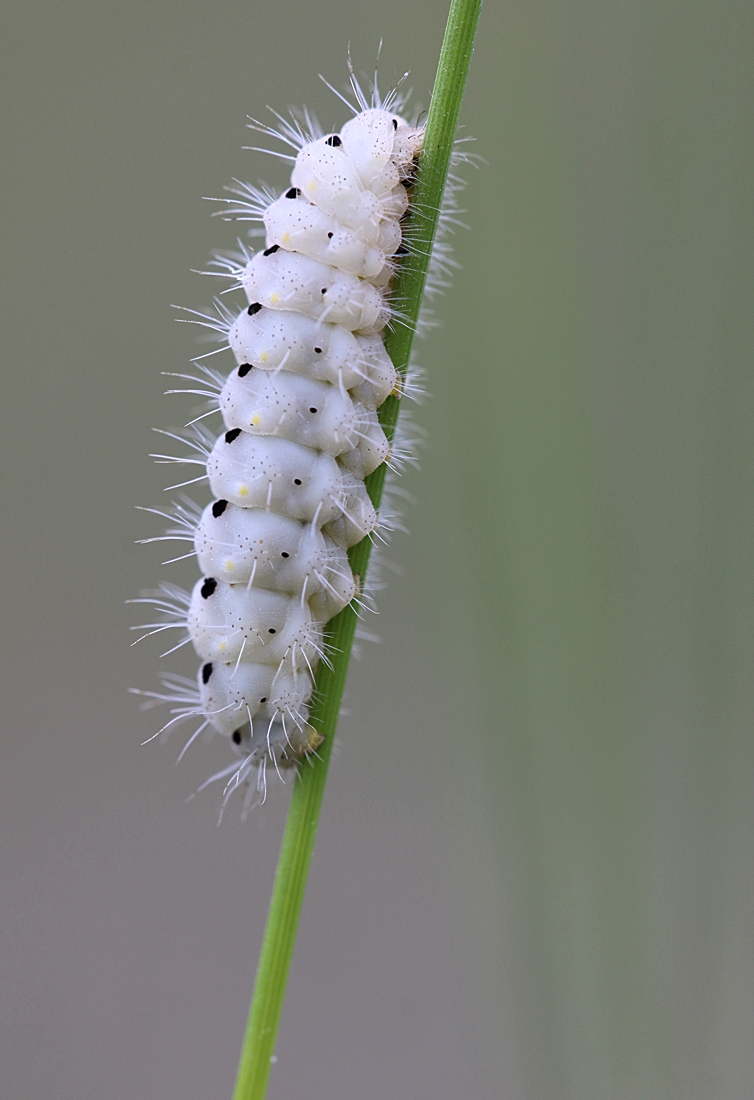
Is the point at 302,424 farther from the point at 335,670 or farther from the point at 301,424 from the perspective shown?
the point at 335,670

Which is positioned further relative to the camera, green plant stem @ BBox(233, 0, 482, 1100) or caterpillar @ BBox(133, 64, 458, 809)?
caterpillar @ BBox(133, 64, 458, 809)

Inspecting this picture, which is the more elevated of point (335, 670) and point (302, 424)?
point (302, 424)

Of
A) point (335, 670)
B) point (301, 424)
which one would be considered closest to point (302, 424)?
point (301, 424)

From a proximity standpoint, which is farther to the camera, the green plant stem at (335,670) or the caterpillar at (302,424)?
the caterpillar at (302,424)

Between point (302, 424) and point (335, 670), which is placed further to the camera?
point (302, 424)
